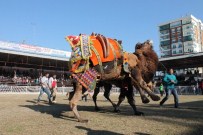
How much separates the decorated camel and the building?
456 ft

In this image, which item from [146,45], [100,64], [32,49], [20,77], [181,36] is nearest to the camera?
[100,64]

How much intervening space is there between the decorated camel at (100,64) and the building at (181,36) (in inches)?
5469

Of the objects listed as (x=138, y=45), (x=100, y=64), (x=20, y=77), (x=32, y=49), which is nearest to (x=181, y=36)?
(x=32, y=49)

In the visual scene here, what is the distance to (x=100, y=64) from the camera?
8.42 m

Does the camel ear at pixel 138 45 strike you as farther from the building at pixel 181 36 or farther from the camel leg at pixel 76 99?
the building at pixel 181 36

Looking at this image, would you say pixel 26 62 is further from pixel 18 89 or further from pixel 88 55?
pixel 88 55

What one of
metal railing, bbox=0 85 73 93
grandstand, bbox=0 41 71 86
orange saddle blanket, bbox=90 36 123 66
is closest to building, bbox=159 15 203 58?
grandstand, bbox=0 41 71 86

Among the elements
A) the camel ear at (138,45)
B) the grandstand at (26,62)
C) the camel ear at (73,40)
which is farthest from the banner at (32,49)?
the camel ear at (73,40)

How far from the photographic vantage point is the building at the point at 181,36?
145125 mm

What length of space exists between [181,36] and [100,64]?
148741 millimetres

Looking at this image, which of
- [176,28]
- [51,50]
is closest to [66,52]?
[51,50]

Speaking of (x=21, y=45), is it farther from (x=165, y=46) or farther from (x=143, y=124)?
(x=165, y=46)

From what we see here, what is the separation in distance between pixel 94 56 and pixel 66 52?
38937 mm

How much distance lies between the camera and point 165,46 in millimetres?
155625
